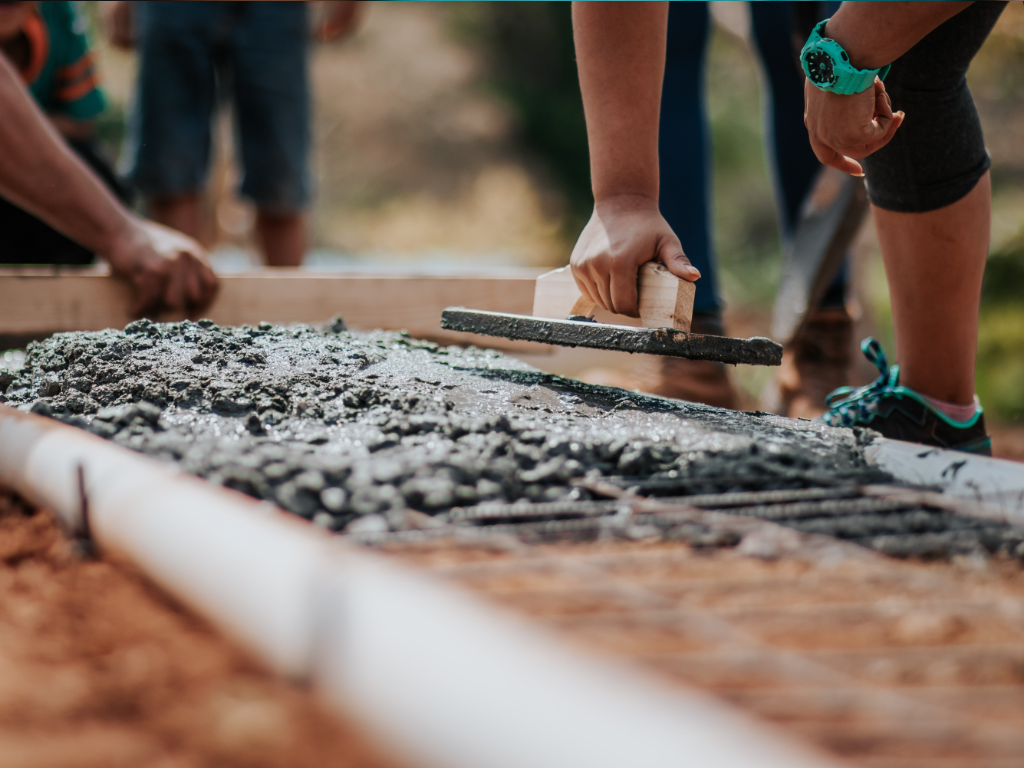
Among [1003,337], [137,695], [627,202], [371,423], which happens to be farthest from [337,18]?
[1003,337]

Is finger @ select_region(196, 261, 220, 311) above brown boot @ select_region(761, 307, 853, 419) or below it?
above

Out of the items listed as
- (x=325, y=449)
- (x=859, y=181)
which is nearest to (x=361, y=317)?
(x=325, y=449)

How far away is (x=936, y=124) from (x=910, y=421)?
1.87 ft

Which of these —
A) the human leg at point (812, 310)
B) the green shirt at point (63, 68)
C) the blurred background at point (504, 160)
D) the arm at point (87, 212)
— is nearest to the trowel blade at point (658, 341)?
the human leg at point (812, 310)

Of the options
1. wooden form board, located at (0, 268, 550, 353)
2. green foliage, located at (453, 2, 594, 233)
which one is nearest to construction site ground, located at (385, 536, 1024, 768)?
wooden form board, located at (0, 268, 550, 353)

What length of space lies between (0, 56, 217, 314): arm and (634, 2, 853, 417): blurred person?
121cm

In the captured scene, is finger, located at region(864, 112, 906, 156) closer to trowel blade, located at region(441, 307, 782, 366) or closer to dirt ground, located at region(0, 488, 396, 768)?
trowel blade, located at region(441, 307, 782, 366)

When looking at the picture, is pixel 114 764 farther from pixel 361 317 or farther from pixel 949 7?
pixel 361 317

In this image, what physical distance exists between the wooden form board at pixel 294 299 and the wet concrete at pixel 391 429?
46 cm

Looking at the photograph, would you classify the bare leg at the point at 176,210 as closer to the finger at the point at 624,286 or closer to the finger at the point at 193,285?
the finger at the point at 193,285

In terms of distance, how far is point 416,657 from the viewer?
0.53m

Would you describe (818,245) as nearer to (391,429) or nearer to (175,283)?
(391,429)

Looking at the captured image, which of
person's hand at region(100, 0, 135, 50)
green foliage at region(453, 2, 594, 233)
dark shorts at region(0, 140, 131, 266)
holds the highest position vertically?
green foliage at region(453, 2, 594, 233)

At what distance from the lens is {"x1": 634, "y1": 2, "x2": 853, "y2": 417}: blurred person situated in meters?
2.16
